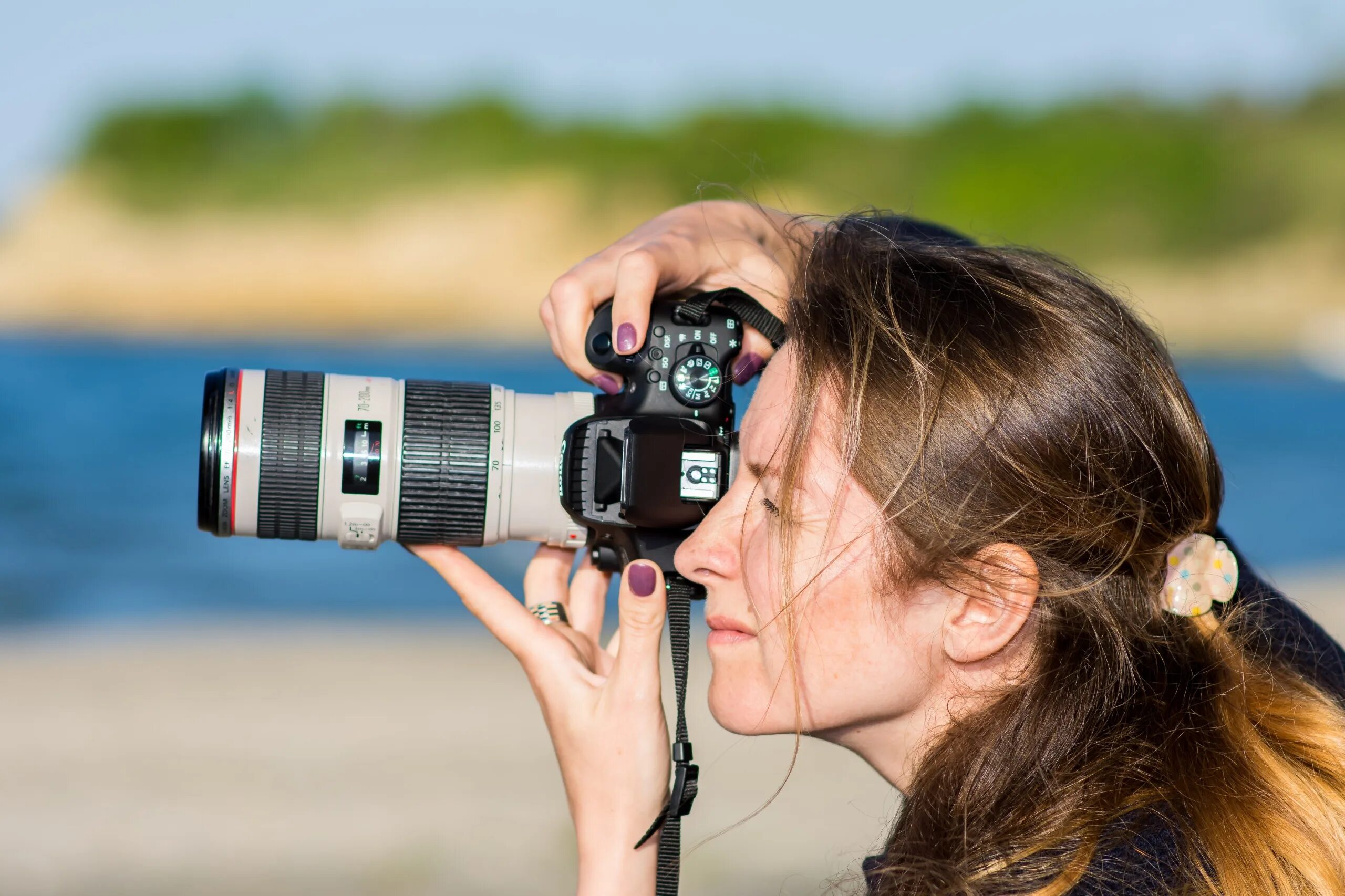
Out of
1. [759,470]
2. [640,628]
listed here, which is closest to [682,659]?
[640,628]

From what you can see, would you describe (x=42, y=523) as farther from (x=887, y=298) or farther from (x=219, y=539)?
(x=887, y=298)

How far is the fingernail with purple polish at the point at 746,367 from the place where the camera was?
5.57 ft

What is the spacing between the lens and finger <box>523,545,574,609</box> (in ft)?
6.11

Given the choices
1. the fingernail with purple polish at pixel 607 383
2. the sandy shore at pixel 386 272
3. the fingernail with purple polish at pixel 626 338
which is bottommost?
the fingernail with purple polish at pixel 607 383

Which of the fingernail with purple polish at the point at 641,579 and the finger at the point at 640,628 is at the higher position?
the fingernail with purple polish at the point at 641,579

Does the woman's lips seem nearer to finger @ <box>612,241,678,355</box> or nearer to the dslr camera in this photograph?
the dslr camera

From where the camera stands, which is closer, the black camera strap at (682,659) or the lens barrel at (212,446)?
the black camera strap at (682,659)

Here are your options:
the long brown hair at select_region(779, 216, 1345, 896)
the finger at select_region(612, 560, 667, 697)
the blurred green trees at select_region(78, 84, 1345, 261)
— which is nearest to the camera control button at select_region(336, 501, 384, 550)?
the finger at select_region(612, 560, 667, 697)

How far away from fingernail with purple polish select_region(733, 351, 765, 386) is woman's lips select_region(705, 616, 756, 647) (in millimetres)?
372

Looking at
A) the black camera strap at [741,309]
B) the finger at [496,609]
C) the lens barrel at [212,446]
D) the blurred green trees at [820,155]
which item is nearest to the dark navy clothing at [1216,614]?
the black camera strap at [741,309]

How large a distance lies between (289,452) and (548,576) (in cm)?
43

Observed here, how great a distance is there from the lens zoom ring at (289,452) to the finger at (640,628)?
0.46m

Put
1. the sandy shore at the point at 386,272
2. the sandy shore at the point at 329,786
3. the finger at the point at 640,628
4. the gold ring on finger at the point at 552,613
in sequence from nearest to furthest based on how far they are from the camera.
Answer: the finger at the point at 640,628
the gold ring on finger at the point at 552,613
the sandy shore at the point at 329,786
the sandy shore at the point at 386,272

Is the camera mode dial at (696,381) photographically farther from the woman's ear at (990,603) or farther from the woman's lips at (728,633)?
the woman's ear at (990,603)
